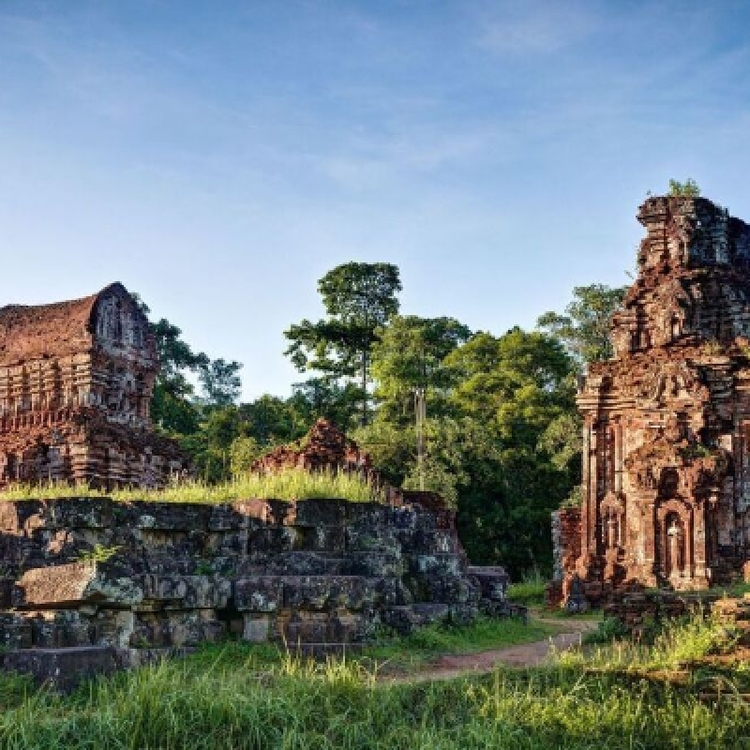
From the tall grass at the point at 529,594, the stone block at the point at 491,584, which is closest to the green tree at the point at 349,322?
the tall grass at the point at 529,594

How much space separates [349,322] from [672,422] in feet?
68.5

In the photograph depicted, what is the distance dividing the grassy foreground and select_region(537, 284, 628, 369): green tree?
92.8ft

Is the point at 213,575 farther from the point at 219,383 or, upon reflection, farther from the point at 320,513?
the point at 219,383

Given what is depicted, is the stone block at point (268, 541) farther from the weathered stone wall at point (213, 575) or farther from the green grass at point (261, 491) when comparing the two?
the green grass at point (261, 491)

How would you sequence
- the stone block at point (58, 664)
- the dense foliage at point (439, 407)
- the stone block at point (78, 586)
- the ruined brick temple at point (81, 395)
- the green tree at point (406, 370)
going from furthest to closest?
the green tree at point (406, 370), the dense foliage at point (439, 407), the ruined brick temple at point (81, 395), the stone block at point (78, 586), the stone block at point (58, 664)

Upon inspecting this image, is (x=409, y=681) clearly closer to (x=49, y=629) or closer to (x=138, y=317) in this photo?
(x=49, y=629)

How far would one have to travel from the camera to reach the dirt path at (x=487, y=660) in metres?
9.06

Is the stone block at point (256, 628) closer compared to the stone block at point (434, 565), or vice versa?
the stone block at point (256, 628)

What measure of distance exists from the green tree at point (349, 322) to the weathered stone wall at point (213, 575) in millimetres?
26309

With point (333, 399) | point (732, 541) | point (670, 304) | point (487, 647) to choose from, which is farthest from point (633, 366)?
point (333, 399)

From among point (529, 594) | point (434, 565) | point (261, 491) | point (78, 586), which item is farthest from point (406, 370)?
point (78, 586)

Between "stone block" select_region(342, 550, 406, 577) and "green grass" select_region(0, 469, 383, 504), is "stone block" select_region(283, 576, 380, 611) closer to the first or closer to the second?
"stone block" select_region(342, 550, 406, 577)

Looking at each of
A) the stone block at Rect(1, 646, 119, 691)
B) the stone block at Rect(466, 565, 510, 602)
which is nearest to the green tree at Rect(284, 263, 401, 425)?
the stone block at Rect(466, 565, 510, 602)

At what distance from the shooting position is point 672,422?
20.2 meters
